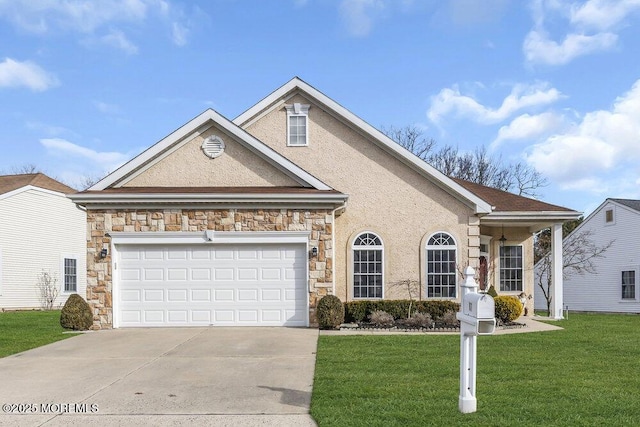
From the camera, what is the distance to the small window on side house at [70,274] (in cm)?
2773

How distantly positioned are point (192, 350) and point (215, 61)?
757 cm

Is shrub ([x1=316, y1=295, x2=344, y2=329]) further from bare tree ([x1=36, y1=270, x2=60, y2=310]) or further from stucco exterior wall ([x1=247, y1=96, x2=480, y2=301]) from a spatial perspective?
bare tree ([x1=36, y1=270, x2=60, y2=310])

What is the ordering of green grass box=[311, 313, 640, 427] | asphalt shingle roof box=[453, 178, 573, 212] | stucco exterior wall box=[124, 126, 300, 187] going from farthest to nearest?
asphalt shingle roof box=[453, 178, 573, 212] → stucco exterior wall box=[124, 126, 300, 187] → green grass box=[311, 313, 640, 427]

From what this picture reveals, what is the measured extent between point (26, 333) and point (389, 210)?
10.1 meters

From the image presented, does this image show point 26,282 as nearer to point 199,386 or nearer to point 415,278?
point 415,278

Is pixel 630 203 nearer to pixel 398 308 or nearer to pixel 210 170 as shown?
pixel 398 308

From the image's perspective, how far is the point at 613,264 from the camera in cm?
2888

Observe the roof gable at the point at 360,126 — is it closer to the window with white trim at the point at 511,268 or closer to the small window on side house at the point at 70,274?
the window with white trim at the point at 511,268

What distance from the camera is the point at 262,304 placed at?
15.1 metres

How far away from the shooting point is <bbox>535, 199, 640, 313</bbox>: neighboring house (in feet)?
90.8

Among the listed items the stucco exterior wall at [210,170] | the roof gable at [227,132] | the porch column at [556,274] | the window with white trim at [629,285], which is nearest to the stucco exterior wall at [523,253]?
the porch column at [556,274]

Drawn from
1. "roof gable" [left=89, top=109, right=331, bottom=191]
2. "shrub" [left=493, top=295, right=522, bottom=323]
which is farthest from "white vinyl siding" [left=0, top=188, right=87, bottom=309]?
"shrub" [left=493, top=295, right=522, bottom=323]

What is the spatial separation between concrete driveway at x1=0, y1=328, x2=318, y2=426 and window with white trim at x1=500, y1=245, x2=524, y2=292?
933cm

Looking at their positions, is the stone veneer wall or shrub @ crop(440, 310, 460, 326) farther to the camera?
shrub @ crop(440, 310, 460, 326)
